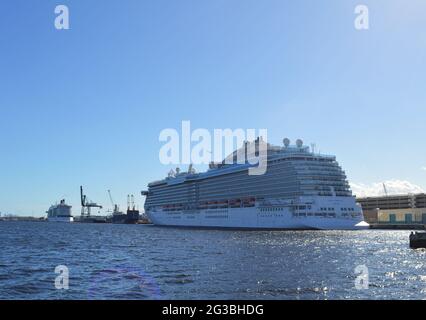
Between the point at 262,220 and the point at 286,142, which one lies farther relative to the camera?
the point at 286,142

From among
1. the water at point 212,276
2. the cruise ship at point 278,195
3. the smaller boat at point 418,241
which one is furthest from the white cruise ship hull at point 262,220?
the water at point 212,276

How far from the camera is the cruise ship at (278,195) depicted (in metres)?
104

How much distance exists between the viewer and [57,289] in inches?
1009

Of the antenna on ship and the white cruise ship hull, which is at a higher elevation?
the antenna on ship

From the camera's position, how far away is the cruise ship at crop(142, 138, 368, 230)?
10369 centimetres

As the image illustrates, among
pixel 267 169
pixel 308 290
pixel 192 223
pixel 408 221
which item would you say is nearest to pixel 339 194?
pixel 267 169

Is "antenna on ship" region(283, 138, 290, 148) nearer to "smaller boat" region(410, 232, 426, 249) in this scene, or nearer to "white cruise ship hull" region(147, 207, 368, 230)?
"white cruise ship hull" region(147, 207, 368, 230)

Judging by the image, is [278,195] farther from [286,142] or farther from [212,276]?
[212,276]

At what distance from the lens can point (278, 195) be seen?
110m

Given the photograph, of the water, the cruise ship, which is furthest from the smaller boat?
the cruise ship

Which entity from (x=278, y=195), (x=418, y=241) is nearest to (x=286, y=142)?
(x=278, y=195)

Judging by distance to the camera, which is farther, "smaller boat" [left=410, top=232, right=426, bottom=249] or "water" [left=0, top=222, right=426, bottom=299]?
"smaller boat" [left=410, top=232, right=426, bottom=249]

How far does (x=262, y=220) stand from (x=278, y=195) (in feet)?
22.8
